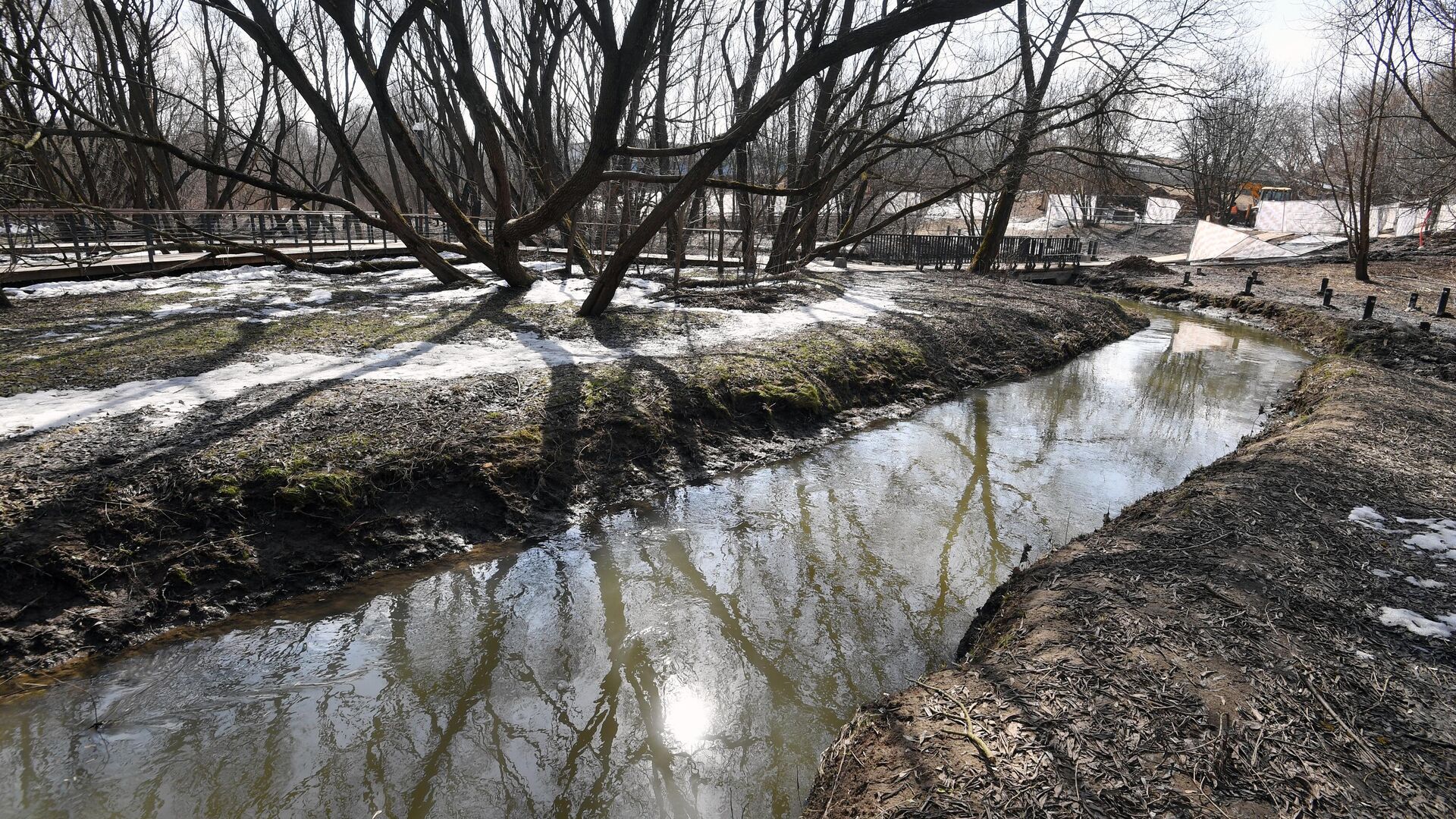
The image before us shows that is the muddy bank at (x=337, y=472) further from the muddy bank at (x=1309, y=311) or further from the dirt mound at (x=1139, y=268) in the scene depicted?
the dirt mound at (x=1139, y=268)

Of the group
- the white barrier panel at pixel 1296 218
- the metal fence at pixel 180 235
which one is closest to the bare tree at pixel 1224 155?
the white barrier panel at pixel 1296 218

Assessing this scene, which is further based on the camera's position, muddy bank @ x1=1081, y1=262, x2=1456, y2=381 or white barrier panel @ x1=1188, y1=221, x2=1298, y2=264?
white barrier panel @ x1=1188, y1=221, x2=1298, y2=264

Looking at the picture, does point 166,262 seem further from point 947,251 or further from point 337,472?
point 947,251

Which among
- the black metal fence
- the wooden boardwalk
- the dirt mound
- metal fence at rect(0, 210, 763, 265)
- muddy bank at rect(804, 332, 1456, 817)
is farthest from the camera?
the dirt mound

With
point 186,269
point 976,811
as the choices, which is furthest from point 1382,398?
point 186,269

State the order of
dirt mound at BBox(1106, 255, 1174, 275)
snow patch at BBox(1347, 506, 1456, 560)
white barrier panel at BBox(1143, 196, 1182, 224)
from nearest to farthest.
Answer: snow patch at BBox(1347, 506, 1456, 560)
dirt mound at BBox(1106, 255, 1174, 275)
white barrier panel at BBox(1143, 196, 1182, 224)

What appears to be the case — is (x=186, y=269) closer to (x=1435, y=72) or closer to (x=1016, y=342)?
(x=1016, y=342)

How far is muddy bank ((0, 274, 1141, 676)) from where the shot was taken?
4.16 m

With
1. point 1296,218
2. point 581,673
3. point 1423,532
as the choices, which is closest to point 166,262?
point 581,673

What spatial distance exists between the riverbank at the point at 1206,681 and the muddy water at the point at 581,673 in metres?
0.67

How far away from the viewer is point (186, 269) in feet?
41.5

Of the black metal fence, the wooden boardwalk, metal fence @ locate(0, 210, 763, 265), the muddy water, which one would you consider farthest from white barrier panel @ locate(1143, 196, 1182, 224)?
the muddy water

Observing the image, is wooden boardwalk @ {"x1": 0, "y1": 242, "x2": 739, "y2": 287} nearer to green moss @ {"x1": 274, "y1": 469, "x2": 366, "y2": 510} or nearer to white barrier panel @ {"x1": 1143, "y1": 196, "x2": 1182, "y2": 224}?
green moss @ {"x1": 274, "y1": 469, "x2": 366, "y2": 510}

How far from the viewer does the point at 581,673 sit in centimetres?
394
